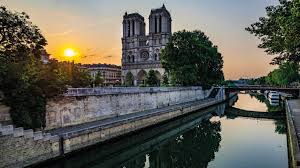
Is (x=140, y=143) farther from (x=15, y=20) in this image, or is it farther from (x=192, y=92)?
(x=192, y=92)

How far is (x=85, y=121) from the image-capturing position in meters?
24.7

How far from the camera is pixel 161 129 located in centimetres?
3011

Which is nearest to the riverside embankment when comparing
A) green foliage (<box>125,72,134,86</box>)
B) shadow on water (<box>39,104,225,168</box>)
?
shadow on water (<box>39,104,225,168</box>)

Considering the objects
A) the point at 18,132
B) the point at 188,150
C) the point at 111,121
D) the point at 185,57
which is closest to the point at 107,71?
the point at 185,57

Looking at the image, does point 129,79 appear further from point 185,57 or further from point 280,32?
point 280,32

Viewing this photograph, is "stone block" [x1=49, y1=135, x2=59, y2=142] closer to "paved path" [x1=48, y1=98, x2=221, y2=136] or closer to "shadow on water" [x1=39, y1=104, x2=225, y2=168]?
"paved path" [x1=48, y1=98, x2=221, y2=136]

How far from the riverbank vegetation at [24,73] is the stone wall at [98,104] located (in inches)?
53.4

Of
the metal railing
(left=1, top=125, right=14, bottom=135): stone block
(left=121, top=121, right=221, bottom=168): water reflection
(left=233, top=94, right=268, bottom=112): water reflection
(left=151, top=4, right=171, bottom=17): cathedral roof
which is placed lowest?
(left=121, top=121, right=221, bottom=168): water reflection

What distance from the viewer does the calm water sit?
18.6m

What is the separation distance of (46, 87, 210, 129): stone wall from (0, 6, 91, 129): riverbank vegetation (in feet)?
4.45

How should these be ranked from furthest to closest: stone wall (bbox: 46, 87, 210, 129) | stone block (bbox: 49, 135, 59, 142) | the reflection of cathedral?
the reflection of cathedral → stone wall (bbox: 46, 87, 210, 129) → stone block (bbox: 49, 135, 59, 142)

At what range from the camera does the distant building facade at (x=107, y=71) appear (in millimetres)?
120050

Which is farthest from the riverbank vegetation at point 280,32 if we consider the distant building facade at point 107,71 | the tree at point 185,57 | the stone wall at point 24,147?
the distant building facade at point 107,71

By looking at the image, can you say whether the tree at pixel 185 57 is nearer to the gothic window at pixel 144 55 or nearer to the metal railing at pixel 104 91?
the metal railing at pixel 104 91
